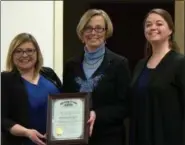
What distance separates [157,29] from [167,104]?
1.20 feet

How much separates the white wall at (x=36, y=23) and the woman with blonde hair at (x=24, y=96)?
3.81ft

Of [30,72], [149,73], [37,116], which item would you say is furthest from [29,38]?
[149,73]

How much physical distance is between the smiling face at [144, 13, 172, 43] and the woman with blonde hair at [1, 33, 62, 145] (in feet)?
1.91

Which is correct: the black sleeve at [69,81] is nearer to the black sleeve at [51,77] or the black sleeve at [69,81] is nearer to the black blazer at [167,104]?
the black sleeve at [51,77]

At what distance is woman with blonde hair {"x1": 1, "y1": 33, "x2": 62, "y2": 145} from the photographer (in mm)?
2160

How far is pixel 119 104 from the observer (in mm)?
2215

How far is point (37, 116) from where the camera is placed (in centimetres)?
220

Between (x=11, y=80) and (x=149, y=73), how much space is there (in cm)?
69

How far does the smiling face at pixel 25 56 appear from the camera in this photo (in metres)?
2.23

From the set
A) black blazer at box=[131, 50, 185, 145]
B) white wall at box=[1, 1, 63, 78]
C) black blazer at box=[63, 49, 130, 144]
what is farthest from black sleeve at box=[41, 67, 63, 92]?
white wall at box=[1, 1, 63, 78]

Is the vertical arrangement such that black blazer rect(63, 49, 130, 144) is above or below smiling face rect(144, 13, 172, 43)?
below

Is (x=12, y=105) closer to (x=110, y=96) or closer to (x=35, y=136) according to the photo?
(x=35, y=136)

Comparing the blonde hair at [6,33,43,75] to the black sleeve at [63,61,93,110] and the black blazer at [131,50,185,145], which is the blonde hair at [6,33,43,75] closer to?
the black sleeve at [63,61,93,110]

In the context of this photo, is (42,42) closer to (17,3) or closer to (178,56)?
(17,3)
